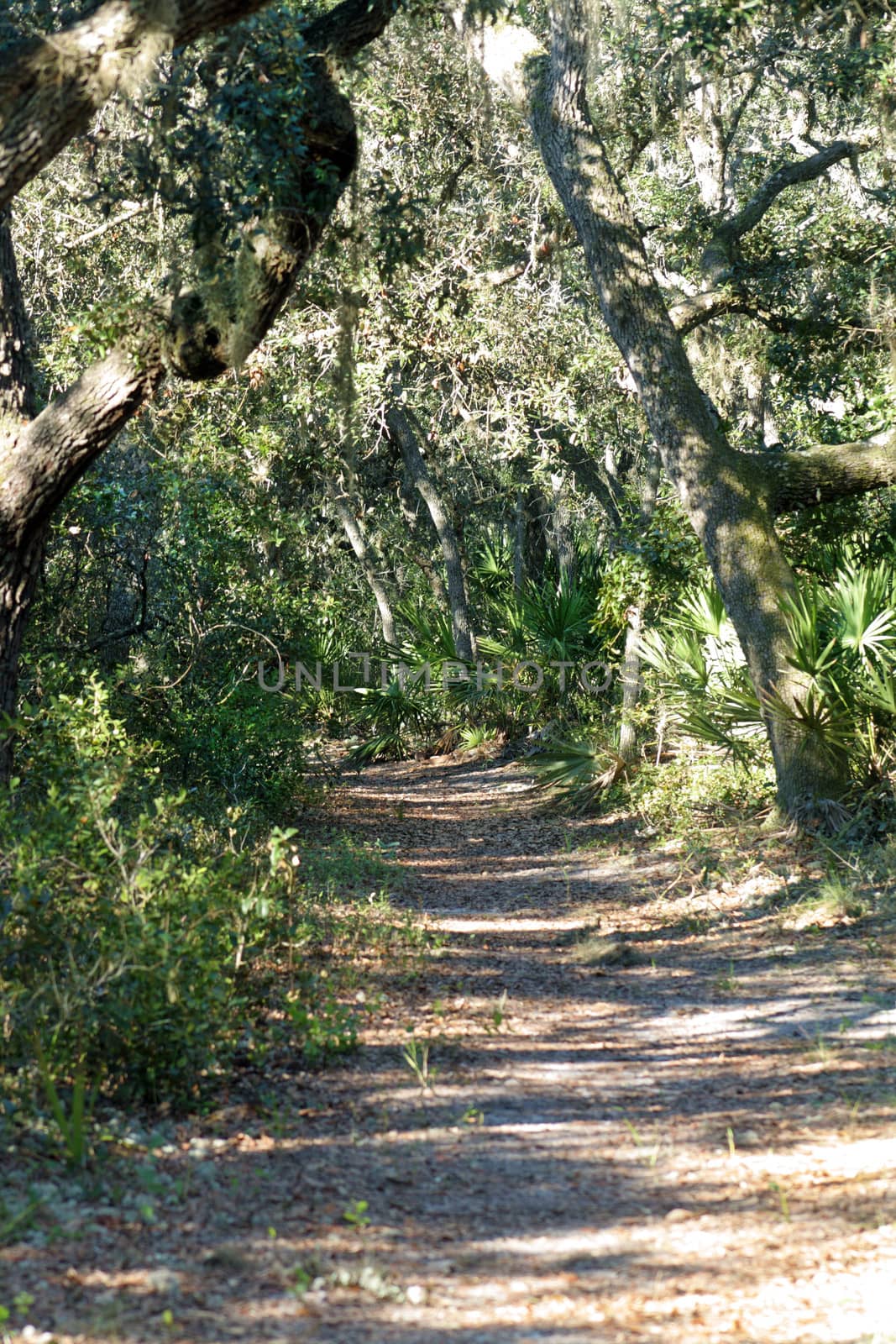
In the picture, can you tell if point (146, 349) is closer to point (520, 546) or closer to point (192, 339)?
point (192, 339)

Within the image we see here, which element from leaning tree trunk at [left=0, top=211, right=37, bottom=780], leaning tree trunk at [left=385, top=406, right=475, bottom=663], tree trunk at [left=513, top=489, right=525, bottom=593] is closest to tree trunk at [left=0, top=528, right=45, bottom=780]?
leaning tree trunk at [left=0, top=211, right=37, bottom=780]

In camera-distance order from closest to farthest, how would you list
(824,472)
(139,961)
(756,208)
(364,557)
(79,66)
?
1. (139,961)
2. (79,66)
3. (824,472)
4. (756,208)
5. (364,557)

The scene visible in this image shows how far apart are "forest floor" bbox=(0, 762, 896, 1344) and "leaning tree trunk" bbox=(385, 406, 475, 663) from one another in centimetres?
887

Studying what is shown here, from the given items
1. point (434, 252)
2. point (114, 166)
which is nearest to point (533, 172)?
point (434, 252)

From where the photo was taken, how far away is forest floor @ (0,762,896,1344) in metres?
3.31

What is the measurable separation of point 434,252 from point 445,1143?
31.1 ft

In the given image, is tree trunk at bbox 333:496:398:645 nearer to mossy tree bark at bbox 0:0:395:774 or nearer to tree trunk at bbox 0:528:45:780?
mossy tree bark at bbox 0:0:395:774

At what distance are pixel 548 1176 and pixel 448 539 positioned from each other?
41.7 feet

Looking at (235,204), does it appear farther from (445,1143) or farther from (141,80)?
(445,1143)

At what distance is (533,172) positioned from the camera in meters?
12.4

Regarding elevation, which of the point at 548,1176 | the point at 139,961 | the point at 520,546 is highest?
the point at 520,546

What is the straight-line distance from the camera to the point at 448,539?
653 inches

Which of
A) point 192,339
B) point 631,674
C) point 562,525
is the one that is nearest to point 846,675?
point 631,674

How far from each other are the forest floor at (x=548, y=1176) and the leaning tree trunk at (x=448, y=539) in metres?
8.87
